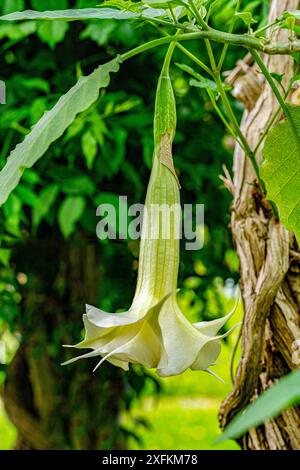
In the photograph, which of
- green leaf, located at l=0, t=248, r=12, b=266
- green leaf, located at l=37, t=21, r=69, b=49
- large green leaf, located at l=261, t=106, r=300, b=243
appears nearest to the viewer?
large green leaf, located at l=261, t=106, r=300, b=243

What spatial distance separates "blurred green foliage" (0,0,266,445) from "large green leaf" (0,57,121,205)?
2.07 feet

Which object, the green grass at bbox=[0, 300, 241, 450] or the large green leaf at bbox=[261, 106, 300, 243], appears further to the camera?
the green grass at bbox=[0, 300, 241, 450]

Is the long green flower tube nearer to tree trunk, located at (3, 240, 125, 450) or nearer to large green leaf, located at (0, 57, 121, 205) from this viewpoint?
large green leaf, located at (0, 57, 121, 205)

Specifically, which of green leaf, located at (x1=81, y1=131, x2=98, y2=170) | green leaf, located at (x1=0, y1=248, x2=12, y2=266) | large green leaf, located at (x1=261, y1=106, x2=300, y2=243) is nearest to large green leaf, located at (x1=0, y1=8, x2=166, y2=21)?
large green leaf, located at (x1=261, y1=106, x2=300, y2=243)

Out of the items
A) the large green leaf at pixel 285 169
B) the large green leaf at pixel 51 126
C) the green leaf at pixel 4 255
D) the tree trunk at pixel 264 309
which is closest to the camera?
the large green leaf at pixel 51 126

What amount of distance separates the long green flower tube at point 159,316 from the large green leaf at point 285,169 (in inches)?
3.3

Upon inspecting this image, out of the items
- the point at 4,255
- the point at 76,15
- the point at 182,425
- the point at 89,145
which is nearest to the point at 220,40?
the point at 76,15

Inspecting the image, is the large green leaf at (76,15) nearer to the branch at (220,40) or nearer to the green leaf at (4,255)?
the branch at (220,40)

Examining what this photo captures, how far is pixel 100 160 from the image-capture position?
125 cm

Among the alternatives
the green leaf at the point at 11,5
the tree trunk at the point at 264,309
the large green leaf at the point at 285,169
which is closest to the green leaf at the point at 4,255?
the green leaf at the point at 11,5

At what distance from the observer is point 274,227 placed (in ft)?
2.45

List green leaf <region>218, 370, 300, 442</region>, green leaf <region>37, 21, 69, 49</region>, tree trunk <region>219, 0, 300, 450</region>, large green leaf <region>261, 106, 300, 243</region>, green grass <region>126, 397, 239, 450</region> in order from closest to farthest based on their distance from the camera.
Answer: green leaf <region>218, 370, 300, 442</region>
large green leaf <region>261, 106, 300, 243</region>
tree trunk <region>219, 0, 300, 450</region>
green leaf <region>37, 21, 69, 49</region>
green grass <region>126, 397, 239, 450</region>

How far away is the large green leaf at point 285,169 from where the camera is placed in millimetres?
546

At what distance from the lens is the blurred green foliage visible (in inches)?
45.9
